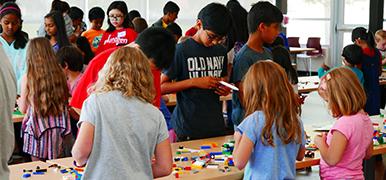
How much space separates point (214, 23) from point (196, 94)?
45 cm

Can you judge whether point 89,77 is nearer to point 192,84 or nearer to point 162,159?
point 162,159

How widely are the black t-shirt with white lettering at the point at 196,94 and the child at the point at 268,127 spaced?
2.77 ft

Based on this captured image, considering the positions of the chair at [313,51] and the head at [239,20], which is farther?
the chair at [313,51]

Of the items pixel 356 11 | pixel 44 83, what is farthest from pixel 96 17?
pixel 356 11

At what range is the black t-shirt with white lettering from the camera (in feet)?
13.5

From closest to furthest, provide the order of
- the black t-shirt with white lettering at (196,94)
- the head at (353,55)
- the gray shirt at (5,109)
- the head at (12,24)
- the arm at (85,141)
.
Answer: the gray shirt at (5,109) → the arm at (85,141) → the black t-shirt with white lettering at (196,94) → the head at (12,24) → the head at (353,55)

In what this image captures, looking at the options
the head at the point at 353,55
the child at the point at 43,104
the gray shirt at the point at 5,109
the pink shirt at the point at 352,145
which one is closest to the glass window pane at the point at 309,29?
the head at the point at 353,55

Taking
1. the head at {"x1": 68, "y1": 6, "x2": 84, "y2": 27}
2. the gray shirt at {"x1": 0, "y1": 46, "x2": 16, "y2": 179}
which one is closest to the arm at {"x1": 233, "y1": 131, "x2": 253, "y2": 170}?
the gray shirt at {"x1": 0, "y1": 46, "x2": 16, "y2": 179}

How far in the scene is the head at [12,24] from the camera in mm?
5801

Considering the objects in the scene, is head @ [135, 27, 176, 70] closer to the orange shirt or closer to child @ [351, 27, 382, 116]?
child @ [351, 27, 382, 116]

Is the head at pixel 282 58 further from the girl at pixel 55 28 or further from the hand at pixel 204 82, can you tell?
the girl at pixel 55 28

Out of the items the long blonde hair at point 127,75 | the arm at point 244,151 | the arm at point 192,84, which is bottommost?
the arm at point 244,151

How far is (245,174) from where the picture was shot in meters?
3.39

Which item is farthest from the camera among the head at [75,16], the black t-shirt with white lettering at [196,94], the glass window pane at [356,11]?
the glass window pane at [356,11]
